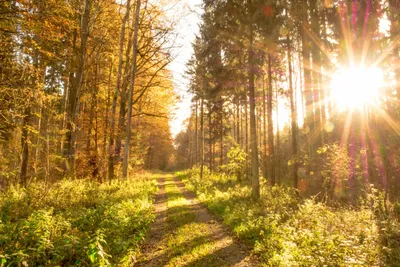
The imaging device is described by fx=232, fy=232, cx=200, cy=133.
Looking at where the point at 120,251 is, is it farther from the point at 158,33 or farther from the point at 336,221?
the point at 158,33

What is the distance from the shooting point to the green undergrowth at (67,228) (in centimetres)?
412

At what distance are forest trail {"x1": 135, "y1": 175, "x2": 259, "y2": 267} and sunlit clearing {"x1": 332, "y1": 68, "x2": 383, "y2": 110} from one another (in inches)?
520

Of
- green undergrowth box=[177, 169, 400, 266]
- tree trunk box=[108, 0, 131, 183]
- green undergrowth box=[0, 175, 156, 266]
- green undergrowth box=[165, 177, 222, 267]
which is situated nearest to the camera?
green undergrowth box=[0, 175, 156, 266]

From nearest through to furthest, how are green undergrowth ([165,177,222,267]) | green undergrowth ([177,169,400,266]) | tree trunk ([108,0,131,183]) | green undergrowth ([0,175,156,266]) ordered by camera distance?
green undergrowth ([0,175,156,266]) < green undergrowth ([177,169,400,266]) < green undergrowth ([165,177,222,267]) < tree trunk ([108,0,131,183])

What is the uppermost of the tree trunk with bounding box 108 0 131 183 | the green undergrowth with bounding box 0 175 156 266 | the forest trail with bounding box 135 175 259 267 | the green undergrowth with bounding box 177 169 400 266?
the tree trunk with bounding box 108 0 131 183

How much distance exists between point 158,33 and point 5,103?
10.5 metres

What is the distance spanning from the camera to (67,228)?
5.52 meters

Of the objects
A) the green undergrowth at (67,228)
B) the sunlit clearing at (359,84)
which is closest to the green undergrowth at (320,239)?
the green undergrowth at (67,228)

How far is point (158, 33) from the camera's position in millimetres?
15281

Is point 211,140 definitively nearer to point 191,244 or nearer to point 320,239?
point 191,244

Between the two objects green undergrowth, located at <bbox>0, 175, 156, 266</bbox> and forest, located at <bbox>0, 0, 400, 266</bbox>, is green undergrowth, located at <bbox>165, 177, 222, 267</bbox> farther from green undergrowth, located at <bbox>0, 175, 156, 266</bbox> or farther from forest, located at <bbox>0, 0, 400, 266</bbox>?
green undergrowth, located at <bbox>0, 175, 156, 266</bbox>

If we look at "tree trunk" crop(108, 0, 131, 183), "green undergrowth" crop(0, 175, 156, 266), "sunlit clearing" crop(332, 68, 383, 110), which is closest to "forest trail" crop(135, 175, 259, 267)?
"green undergrowth" crop(0, 175, 156, 266)

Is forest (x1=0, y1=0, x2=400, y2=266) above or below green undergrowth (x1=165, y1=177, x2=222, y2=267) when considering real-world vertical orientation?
above

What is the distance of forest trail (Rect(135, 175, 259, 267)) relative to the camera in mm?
5688
